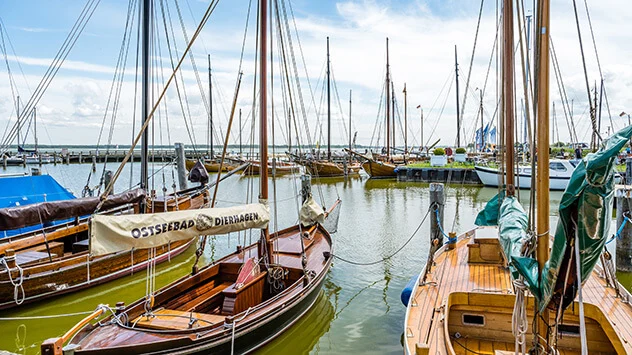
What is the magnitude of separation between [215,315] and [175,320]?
2.35 ft

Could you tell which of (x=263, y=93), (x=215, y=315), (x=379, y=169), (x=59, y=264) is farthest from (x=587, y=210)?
(x=379, y=169)

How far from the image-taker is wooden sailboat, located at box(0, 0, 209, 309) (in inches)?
390

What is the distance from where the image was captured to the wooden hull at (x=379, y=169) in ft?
149

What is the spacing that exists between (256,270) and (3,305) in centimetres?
597

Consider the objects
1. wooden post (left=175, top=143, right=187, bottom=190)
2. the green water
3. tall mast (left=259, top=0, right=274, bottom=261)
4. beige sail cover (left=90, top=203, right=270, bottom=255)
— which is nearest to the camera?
beige sail cover (left=90, top=203, right=270, bottom=255)

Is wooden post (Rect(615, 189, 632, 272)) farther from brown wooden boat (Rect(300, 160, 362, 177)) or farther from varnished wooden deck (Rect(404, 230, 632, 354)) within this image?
brown wooden boat (Rect(300, 160, 362, 177))

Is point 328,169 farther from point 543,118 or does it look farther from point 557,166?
point 543,118

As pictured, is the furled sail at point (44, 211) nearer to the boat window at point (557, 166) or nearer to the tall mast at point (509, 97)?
the tall mast at point (509, 97)

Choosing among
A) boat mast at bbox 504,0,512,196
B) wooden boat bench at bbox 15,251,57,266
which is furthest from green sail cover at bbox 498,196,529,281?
wooden boat bench at bbox 15,251,57,266

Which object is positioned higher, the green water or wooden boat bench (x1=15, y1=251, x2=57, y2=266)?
wooden boat bench (x1=15, y1=251, x2=57, y2=266)

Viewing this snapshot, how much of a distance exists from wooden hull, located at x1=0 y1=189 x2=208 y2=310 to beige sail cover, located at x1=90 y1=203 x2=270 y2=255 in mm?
4119

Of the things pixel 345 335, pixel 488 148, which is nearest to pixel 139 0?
pixel 345 335

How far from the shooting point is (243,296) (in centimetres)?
882

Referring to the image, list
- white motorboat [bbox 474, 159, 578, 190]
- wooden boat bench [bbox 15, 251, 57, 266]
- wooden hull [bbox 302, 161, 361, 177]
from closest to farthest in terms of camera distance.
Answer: wooden boat bench [bbox 15, 251, 57, 266]
white motorboat [bbox 474, 159, 578, 190]
wooden hull [bbox 302, 161, 361, 177]
